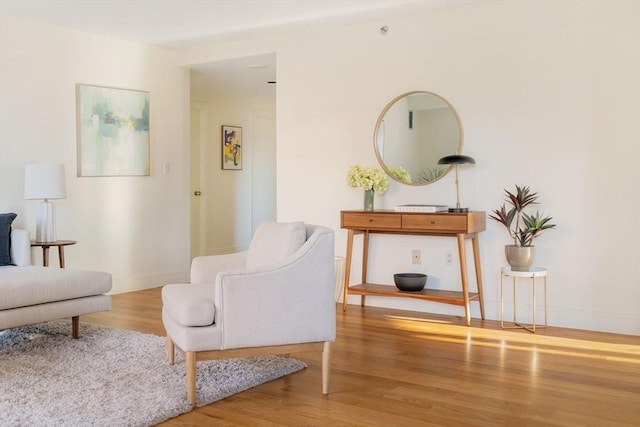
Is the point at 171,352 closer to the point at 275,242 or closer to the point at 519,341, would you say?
the point at 275,242

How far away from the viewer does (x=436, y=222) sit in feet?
14.8

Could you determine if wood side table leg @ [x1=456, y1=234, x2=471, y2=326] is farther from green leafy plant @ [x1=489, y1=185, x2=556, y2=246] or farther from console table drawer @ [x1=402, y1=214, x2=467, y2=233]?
green leafy plant @ [x1=489, y1=185, x2=556, y2=246]

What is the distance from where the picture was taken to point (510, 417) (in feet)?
8.73

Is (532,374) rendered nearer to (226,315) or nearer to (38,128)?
(226,315)

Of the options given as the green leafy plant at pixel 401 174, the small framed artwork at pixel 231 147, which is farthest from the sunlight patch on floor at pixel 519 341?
the small framed artwork at pixel 231 147

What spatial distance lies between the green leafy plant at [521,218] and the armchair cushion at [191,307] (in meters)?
2.33

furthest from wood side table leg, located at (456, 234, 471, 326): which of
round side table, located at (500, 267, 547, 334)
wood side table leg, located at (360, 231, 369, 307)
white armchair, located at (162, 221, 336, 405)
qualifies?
white armchair, located at (162, 221, 336, 405)

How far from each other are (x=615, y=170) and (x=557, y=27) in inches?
41.6

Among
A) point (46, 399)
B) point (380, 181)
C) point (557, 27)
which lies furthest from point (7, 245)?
point (557, 27)

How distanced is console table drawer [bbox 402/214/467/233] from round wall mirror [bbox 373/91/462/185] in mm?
486

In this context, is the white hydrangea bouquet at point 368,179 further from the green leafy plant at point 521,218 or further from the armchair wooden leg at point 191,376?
the armchair wooden leg at point 191,376

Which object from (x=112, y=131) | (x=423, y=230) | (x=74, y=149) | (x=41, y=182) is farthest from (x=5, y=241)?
Answer: (x=423, y=230)

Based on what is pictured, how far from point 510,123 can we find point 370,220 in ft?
4.02

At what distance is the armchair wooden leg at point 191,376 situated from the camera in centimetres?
275
